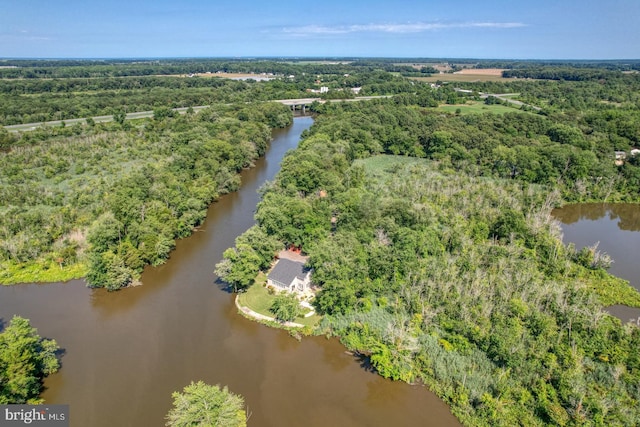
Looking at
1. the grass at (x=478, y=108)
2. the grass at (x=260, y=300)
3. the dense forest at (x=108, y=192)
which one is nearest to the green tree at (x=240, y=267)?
the grass at (x=260, y=300)

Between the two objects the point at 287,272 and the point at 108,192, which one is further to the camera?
the point at 108,192

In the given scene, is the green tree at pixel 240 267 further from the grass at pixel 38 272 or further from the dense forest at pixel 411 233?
the grass at pixel 38 272

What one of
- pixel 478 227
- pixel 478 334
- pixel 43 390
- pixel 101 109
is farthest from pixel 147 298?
pixel 101 109

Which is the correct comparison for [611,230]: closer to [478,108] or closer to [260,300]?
[260,300]

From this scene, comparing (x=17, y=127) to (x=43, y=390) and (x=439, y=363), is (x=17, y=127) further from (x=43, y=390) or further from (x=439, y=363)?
(x=439, y=363)

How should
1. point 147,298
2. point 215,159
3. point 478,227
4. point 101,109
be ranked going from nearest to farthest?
point 147,298, point 478,227, point 215,159, point 101,109

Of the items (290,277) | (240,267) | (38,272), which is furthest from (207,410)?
(38,272)
